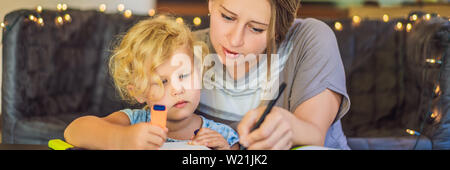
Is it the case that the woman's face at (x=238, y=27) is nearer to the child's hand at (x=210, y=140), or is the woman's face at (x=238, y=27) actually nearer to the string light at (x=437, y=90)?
the child's hand at (x=210, y=140)

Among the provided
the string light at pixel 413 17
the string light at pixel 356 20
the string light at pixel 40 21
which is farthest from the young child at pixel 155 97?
the string light at pixel 413 17

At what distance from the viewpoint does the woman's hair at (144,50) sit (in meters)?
0.68

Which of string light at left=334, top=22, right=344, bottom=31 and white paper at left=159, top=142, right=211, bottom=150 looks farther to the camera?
string light at left=334, top=22, right=344, bottom=31

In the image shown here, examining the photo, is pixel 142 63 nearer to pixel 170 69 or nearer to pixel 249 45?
pixel 170 69

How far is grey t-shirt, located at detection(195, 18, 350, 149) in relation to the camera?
2.31ft

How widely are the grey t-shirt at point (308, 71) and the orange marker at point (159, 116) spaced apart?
3.5 inches

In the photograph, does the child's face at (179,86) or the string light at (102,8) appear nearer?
the child's face at (179,86)

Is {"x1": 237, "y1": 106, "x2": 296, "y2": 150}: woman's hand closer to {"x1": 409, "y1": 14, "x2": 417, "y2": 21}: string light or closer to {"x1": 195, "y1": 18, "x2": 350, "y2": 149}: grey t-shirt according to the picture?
{"x1": 195, "y1": 18, "x2": 350, "y2": 149}: grey t-shirt

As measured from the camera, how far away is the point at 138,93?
2.33 feet

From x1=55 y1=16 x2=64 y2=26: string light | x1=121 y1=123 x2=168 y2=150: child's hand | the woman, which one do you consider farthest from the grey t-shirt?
Result: x1=55 y1=16 x2=64 y2=26: string light

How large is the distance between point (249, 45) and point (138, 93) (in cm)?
20

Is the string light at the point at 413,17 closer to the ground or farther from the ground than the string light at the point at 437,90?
farther from the ground

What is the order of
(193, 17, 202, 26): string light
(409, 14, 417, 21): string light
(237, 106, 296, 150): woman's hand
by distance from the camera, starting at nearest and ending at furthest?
1. (237, 106, 296, 150): woman's hand
2. (193, 17, 202, 26): string light
3. (409, 14, 417, 21): string light
